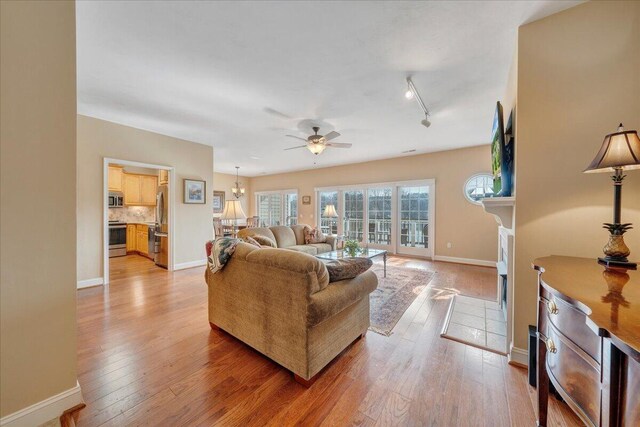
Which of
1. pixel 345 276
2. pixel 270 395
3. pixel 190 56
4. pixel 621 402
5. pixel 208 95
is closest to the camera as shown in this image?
pixel 621 402

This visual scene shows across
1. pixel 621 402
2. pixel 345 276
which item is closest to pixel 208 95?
pixel 345 276

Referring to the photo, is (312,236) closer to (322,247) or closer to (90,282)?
(322,247)

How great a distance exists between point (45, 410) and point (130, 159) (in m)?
3.82

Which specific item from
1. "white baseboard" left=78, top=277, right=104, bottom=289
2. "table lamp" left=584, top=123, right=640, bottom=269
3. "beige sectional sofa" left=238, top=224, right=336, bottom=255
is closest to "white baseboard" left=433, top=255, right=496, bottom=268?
"beige sectional sofa" left=238, top=224, right=336, bottom=255

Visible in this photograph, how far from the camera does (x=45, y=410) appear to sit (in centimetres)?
139

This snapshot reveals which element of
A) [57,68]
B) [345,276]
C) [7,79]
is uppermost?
[57,68]

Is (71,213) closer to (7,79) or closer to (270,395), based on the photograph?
(7,79)

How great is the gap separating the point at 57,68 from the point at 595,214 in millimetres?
3566

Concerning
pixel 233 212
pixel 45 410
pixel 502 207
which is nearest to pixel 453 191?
pixel 502 207

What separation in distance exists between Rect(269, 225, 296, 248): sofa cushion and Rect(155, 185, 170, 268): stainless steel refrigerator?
2.13 m

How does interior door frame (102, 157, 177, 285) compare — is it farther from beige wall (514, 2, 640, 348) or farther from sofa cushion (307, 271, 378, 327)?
beige wall (514, 2, 640, 348)

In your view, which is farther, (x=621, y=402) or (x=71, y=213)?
(x=71, y=213)

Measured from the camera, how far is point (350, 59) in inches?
88.8

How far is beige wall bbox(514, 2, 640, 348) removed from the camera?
1.56 m
